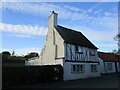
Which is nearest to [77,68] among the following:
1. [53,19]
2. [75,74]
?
[75,74]

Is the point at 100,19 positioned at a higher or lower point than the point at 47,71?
higher

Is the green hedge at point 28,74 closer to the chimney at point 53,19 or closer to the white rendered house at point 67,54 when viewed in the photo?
the white rendered house at point 67,54

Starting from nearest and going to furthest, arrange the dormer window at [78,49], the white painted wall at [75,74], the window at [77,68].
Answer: the white painted wall at [75,74] → the window at [77,68] → the dormer window at [78,49]

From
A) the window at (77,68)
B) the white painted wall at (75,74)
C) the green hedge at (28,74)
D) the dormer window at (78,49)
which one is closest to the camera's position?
the green hedge at (28,74)

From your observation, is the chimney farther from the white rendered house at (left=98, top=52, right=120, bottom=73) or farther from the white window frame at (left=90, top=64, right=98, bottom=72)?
the white rendered house at (left=98, top=52, right=120, bottom=73)

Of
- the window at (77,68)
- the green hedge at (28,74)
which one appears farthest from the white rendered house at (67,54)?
the green hedge at (28,74)

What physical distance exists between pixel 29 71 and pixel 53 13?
9.99 m

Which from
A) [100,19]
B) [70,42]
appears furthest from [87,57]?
[100,19]

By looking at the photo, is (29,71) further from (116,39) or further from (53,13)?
(116,39)

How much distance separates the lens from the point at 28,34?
19281 mm

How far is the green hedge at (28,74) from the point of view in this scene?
13235 mm

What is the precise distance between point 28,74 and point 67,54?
6.07m

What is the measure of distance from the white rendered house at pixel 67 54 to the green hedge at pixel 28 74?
55.2 inches

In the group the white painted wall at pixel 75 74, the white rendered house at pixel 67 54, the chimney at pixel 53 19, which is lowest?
the white painted wall at pixel 75 74
